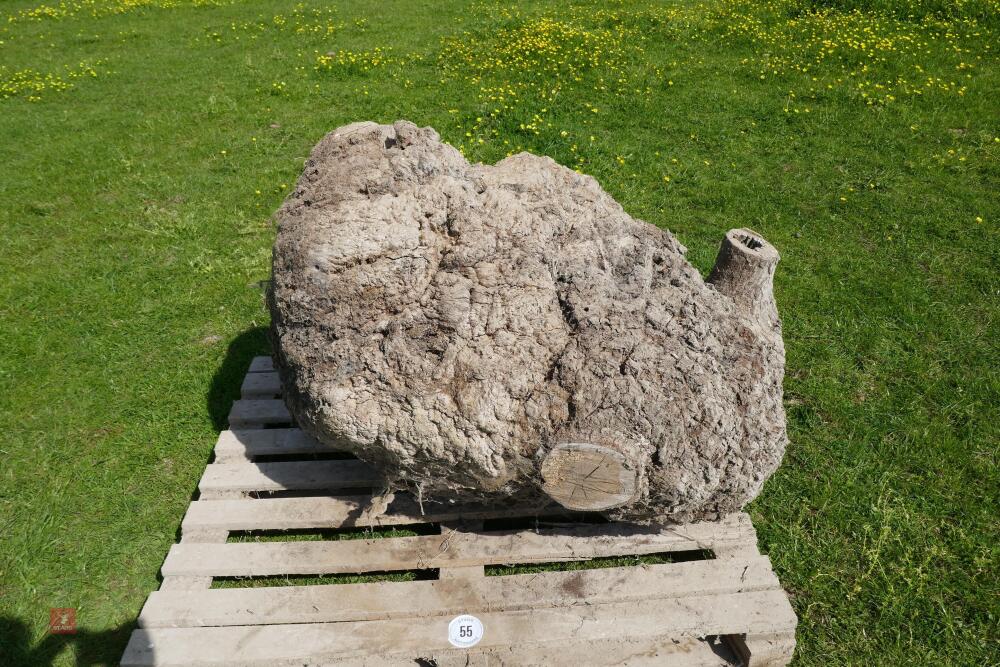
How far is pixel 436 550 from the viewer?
3078 mm

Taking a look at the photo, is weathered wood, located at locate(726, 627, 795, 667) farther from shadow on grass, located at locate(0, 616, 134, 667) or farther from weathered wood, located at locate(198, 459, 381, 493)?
shadow on grass, located at locate(0, 616, 134, 667)

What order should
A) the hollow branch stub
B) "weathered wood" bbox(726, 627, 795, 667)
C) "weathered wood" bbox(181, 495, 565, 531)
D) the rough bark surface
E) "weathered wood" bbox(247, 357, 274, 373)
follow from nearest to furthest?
the rough bark surface
"weathered wood" bbox(726, 627, 795, 667)
the hollow branch stub
"weathered wood" bbox(181, 495, 565, 531)
"weathered wood" bbox(247, 357, 274, 373)

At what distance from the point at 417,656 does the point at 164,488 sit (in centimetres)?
201

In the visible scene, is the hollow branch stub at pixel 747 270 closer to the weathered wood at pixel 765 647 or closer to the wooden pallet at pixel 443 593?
the wooden pallet at pixel 443 593

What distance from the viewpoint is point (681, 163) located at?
261 inches

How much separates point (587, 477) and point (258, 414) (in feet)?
7.31

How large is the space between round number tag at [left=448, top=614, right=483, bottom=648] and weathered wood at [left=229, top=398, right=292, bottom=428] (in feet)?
5.56

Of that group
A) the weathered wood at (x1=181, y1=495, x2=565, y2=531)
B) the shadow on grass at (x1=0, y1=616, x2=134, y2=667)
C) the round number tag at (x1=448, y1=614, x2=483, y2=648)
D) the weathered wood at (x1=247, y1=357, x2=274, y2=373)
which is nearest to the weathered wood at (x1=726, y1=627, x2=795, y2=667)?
the weathered wood at (x1=181, y1=495, x2=565, y2=531)

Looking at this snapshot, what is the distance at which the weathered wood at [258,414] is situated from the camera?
3805mm

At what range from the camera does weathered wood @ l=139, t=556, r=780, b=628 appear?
283cm

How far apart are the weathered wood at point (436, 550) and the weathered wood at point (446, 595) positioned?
100mm

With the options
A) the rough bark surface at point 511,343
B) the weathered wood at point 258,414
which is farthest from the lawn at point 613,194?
the rough bark surface at point 511,343

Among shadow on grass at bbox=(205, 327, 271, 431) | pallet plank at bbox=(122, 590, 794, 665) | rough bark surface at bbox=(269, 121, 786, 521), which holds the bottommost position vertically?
shadow on grass at bbox=(205, 327, 271, 431)

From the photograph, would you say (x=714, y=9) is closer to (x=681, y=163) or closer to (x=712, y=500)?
(x=681, y=163)
